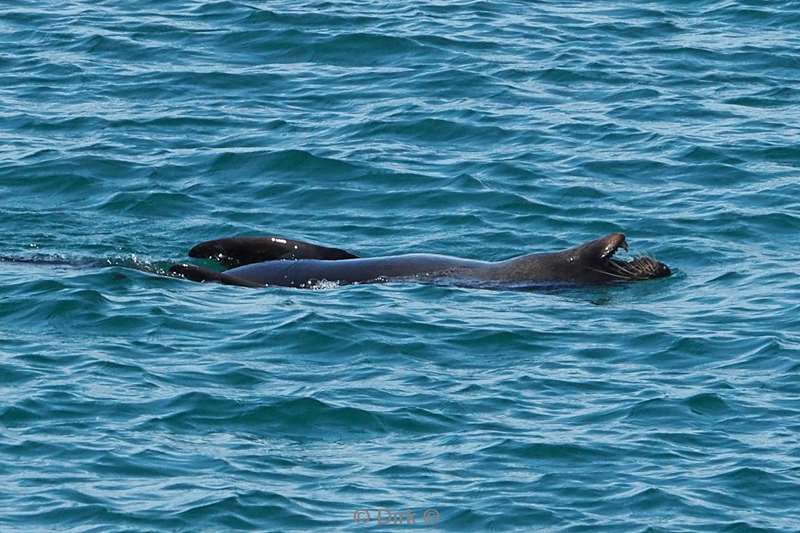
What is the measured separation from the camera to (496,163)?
19031mm

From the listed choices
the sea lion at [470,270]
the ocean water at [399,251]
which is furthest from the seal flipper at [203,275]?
the ocean water at [399,251]

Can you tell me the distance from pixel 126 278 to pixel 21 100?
715 cm

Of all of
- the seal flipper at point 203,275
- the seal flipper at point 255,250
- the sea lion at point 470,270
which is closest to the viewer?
the seal flipper at point 203,275

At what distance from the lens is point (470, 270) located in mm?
15531

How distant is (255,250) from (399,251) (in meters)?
1.38

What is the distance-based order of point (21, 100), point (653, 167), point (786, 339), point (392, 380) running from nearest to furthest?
point (392, 380) → point (786, 339) → point (653, 167) → point (21, 100)

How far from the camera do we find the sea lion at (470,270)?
15.4m

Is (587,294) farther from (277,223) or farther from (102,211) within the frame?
(102,211)

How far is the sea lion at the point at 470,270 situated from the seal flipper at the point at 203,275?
1 centimetres

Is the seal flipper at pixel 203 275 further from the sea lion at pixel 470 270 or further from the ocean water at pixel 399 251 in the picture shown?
the ocean water at pixel 399 251

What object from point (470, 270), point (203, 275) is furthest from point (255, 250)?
point (470, 270)

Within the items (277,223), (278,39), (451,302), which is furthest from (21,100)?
(451,302)

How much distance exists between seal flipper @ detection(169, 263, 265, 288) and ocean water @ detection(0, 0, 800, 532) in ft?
0.39

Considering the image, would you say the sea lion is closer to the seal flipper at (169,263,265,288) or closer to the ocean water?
the seal flipper at (169,263,265,288)
